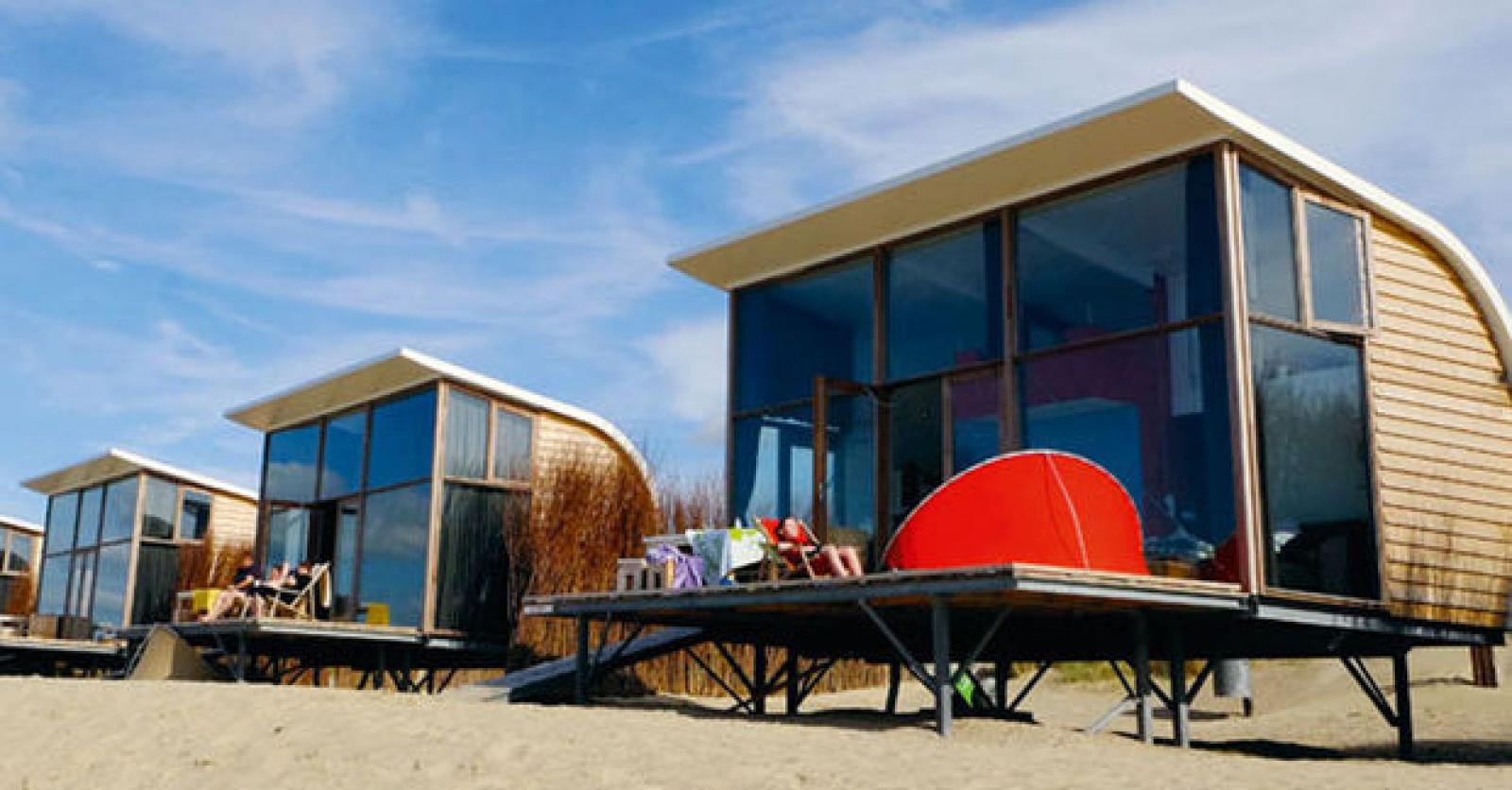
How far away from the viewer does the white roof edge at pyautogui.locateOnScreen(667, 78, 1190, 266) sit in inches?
376

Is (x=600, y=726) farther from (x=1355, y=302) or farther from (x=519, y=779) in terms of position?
(x=1355, y=302)

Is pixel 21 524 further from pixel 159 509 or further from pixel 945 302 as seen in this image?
pixel 945 302

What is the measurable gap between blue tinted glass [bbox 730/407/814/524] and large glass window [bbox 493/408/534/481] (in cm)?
516

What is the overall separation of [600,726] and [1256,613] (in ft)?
13.7

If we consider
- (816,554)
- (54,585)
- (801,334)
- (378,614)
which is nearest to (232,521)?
(54,585)

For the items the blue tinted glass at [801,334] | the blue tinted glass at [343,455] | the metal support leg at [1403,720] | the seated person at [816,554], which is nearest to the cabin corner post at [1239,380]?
the metal support leg at [1403,720]

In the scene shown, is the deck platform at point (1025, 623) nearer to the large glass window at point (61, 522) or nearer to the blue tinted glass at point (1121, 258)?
the blue tinted glass at point (1121, 258)

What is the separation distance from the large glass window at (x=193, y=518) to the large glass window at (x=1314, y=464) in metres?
19.6

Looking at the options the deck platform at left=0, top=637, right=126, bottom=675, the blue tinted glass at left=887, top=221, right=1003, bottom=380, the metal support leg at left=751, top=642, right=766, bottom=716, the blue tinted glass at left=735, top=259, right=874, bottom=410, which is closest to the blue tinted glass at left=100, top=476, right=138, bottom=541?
the deck platform at left=0, top=637, right=126, bottom=675

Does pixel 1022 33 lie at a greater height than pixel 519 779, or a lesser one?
greater

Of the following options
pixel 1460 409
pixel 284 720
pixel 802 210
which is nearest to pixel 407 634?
pixel 802 210

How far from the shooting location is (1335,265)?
33.9 ft

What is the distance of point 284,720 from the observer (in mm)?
8016

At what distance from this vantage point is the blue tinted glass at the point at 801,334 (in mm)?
12258
